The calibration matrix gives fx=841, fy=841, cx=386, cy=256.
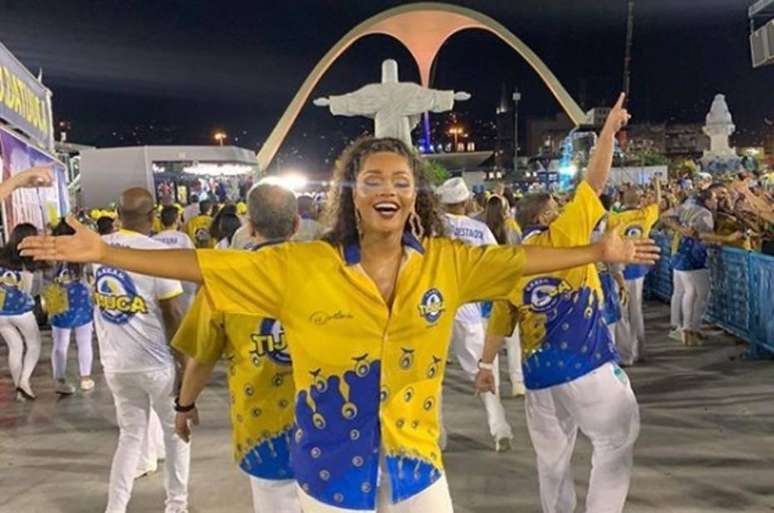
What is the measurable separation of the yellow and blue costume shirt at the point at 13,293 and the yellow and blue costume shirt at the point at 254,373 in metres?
5.99

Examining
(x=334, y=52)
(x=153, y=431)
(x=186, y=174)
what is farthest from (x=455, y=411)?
(x=334, y=52)

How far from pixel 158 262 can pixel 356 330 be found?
0.59 metres

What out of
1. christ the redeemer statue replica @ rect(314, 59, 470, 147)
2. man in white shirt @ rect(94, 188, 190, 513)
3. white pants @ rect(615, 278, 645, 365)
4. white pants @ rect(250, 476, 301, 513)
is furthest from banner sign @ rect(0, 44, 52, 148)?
christ the redeemer statue replica @ rect(314, 59, 470, 147)

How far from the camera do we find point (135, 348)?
16.1 ft

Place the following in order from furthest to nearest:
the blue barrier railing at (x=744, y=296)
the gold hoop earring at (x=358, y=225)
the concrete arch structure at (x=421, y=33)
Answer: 1. the concrete arch structure at (x=421, y=33)
2. the blue barrier railing at (x=744, y=296)
3. the gold hoop earring at (x=358, y=225)

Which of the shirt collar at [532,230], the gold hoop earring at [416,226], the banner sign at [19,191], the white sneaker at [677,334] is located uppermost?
the banner sign at [19,191]

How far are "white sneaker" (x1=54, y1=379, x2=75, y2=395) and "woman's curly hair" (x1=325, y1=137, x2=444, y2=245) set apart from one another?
23.2ft

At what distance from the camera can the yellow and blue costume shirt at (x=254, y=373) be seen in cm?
316

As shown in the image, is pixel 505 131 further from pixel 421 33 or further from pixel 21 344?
pixel 21 344

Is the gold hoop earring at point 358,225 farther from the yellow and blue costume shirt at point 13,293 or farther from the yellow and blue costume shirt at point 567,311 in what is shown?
the yellow and blue costume shirt at point 13,293

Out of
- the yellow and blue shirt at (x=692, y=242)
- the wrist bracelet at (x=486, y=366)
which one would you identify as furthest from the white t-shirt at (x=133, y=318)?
the yellow and blue shirt at (x=692, y=242)

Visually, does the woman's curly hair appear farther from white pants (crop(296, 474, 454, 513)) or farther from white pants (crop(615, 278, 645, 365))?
white pants (crop(615, 278, 645, 365))

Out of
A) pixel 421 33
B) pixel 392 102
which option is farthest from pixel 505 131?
pixel 392 102

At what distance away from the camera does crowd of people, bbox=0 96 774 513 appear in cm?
246
